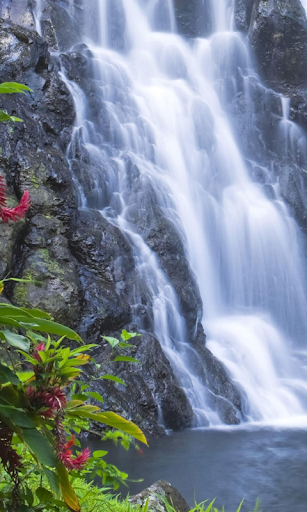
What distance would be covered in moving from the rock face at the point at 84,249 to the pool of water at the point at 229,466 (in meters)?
1.11

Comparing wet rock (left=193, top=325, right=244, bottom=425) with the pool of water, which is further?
wet rock (left=193, top=325, right=244, bottom=425)

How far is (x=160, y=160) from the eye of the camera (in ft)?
54.2

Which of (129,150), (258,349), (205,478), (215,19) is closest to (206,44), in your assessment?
(215,19)

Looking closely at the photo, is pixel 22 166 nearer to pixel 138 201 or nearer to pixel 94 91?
pixel 138 201

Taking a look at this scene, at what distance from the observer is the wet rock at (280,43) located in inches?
979

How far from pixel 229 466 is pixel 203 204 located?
1107cm

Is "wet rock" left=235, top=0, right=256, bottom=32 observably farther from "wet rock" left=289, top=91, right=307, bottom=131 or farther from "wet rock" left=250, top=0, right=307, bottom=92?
"wet rock" left=289, top=91, right=307, bottom=131

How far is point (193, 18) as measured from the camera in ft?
89.2

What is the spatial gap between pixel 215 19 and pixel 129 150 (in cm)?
1620

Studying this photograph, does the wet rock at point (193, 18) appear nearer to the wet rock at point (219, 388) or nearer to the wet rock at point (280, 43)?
the wet rock at point (280, 43)

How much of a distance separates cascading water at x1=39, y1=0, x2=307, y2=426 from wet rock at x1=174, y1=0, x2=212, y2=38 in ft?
8.06

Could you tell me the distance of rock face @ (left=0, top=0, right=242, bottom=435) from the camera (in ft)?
29.6

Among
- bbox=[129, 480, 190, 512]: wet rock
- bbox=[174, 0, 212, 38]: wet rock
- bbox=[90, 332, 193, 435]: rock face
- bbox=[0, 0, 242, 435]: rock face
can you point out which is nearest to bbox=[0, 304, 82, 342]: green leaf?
bbox=[129, 480, 190, 512]: wet rock

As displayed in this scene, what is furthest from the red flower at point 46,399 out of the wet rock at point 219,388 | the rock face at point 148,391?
the wet rock at point 219,388
